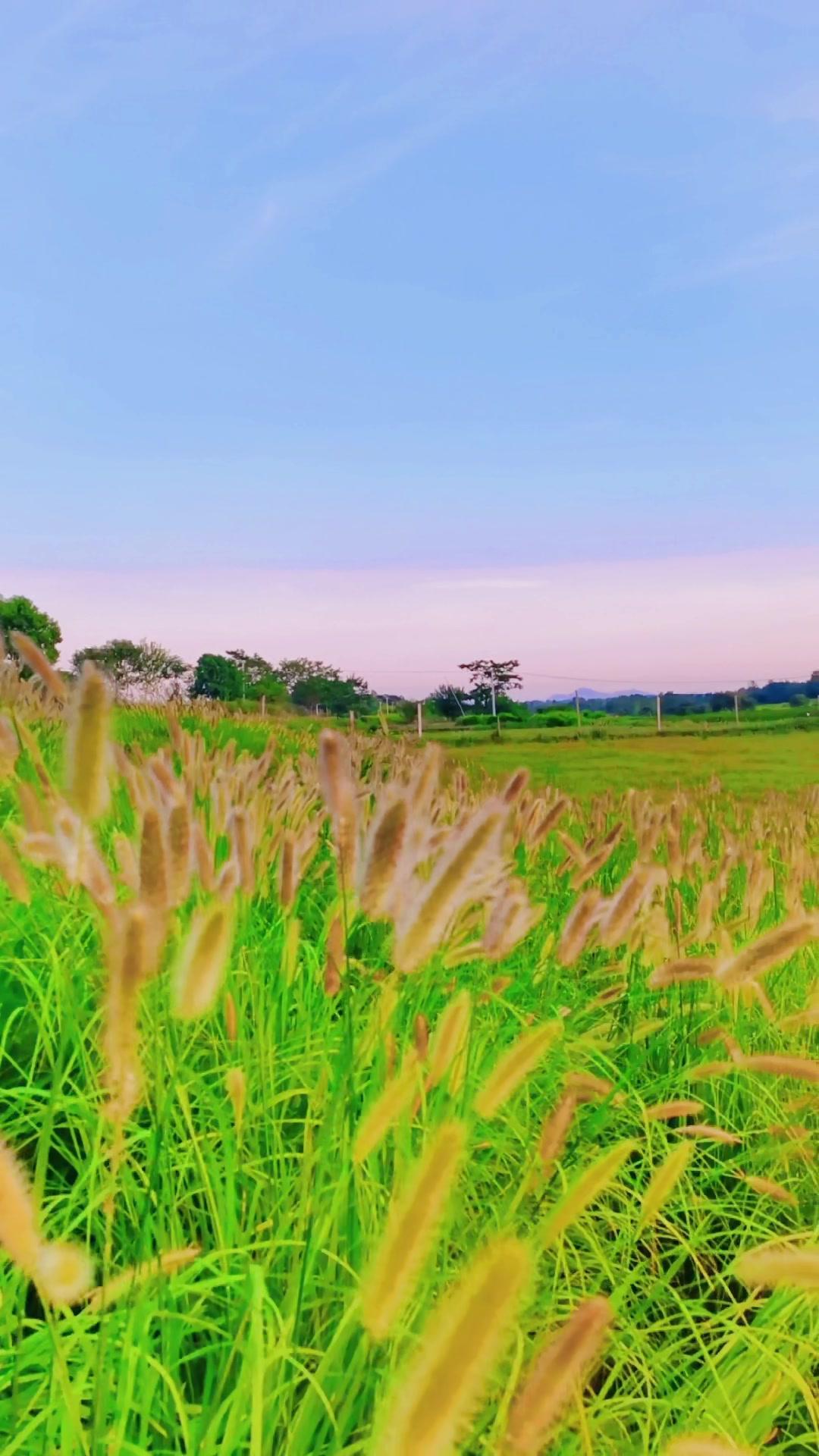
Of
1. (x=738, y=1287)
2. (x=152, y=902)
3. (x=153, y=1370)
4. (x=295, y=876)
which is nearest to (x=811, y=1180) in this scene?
(x=738, y=1287)

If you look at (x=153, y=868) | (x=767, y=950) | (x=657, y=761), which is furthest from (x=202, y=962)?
(x=657, y=761)

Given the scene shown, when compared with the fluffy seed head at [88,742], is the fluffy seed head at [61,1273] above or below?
below

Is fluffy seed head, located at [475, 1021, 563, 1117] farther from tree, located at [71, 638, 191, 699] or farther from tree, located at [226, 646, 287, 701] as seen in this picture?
tree, located at [226, 646, 287, 701]

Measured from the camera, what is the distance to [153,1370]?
3.92 feet

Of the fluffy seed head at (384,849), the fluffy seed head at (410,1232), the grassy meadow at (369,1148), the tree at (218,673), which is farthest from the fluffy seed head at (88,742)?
the tree at (218,673)

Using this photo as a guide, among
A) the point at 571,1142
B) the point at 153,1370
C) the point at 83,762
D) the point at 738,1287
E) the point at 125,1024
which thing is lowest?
the point at 738,1287

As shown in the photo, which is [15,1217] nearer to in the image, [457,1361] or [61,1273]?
[61,1273]

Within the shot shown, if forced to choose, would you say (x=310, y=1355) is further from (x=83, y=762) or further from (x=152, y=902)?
(x=83, y=762)

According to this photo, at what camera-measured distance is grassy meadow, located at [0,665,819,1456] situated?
0.95 m

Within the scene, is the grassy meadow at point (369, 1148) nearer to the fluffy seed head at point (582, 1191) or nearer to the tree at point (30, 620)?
the fluffy seed head at point (582, 1191)

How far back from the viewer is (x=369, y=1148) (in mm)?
1136

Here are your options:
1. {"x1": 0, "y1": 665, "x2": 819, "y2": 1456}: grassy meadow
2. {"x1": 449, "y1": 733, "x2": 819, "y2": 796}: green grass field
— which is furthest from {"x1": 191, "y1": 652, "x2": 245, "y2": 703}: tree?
{"x1": 0, "y1": 665, "x2": 819, "y2": 1456}: grassy meadow

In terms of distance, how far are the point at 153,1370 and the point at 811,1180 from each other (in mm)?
1668

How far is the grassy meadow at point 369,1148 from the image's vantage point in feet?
3.12
